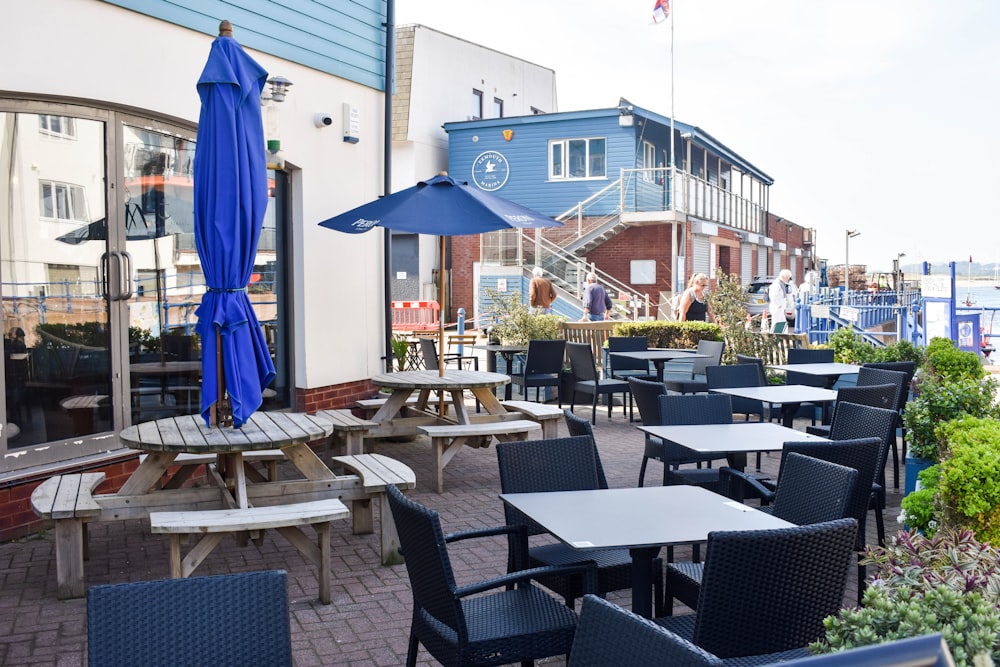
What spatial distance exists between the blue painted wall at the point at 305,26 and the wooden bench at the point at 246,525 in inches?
151

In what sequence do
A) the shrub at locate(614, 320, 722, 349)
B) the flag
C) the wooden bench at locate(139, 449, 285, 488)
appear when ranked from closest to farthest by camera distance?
the wooden bench at locate(139, 449, 285, 488) < the shrub at locate(614, 320, 722, 349) < the flag

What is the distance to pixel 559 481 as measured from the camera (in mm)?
4449

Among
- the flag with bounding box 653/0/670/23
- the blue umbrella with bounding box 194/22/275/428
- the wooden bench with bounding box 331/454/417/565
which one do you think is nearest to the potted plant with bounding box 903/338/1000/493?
the wooden bench with bounding box 331/454/417/565

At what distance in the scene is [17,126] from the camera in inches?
239

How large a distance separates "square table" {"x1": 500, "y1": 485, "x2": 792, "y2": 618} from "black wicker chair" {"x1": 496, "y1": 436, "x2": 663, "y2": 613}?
0.37 ft

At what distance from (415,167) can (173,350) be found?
2013cm

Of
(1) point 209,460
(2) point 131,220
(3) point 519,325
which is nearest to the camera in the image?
(1) point 209,460

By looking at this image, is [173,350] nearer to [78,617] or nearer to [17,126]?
[17,126]

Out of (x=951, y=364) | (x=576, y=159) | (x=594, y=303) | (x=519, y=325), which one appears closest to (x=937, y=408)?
(x=951, y=364)

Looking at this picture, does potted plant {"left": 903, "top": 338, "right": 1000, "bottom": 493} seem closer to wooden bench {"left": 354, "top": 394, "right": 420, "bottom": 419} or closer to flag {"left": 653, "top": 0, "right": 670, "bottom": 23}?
wooden bench {"left": 354, "top": 394, "right": 420, "bottom": 419}

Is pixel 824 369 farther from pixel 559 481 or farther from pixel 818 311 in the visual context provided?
pixel 818 311

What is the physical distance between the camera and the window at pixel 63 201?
20.6 feet

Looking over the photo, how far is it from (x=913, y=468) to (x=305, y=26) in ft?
20.5

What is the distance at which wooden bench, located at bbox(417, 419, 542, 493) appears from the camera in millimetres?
7344
